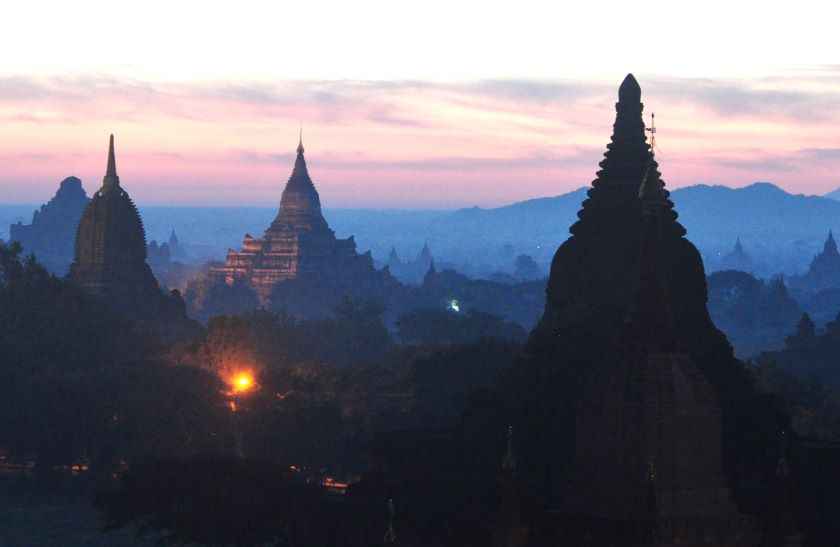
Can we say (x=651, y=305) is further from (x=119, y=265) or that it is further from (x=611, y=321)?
(x=119, y=265)

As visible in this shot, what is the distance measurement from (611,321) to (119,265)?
85038 mm

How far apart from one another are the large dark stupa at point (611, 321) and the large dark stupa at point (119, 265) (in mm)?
73751

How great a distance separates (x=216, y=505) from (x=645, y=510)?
30349mm

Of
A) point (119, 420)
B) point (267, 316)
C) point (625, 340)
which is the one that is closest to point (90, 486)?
point (119, 420)

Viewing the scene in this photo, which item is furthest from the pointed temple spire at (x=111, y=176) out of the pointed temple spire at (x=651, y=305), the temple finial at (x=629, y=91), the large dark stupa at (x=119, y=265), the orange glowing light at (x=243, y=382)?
the pointed temple spire at (x=651, y=305)

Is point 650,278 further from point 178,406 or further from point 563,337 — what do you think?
point 178,406

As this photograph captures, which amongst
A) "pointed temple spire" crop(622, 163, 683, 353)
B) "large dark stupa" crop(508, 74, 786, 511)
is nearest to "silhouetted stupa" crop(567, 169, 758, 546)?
"pointed temple spire" crop(622, 163, 683, 353)

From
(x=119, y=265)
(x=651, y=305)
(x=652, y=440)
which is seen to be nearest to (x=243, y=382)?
(x=119, y=265)

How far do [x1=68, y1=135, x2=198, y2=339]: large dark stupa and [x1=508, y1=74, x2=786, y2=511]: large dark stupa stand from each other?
73.8m

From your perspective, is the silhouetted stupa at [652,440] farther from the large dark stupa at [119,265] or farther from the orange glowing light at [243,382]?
the large dark stupa at [119,265]

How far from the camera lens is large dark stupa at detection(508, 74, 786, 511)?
56656mm

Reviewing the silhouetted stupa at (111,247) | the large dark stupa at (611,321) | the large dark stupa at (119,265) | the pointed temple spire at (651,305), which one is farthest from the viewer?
the silhouetted stupa at (111,247)

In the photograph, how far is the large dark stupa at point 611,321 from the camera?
56.7 meters

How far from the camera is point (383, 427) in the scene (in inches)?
3418
